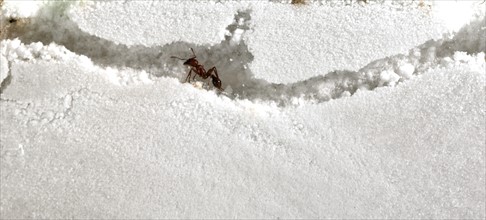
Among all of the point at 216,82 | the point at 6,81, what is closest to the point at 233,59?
the point at 216,82

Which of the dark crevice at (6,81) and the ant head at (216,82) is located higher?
the ant head at (216,82)

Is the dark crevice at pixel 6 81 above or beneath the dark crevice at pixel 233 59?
beneath

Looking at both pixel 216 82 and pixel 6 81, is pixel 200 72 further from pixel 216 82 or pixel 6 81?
pixel 6 81

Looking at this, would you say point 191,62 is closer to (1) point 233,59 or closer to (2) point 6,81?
(1) point 233,59

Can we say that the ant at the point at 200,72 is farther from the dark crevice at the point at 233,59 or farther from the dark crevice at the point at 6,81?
the dark crevice at the point at 6,81

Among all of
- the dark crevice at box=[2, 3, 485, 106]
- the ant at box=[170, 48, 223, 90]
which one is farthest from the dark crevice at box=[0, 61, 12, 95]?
the ant at box=[170, 48, 223, 90]

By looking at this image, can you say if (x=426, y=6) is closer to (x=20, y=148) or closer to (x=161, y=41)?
(x=161, y=41)

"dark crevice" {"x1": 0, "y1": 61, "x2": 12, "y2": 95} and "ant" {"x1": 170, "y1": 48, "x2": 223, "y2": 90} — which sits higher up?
"ant" {"x1": 170, "y1": 48, "x2": 223, "y2": 90}

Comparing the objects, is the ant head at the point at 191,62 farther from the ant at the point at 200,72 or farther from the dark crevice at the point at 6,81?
the dark crevice at the point at 6,81

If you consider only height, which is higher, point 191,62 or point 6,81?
point 191,62

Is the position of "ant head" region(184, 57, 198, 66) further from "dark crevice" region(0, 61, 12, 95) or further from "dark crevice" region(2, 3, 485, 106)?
"dark crevice" region(0, 61, 12, 95)

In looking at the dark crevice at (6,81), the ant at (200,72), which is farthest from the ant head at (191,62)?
the dark crevice at (6,81)
